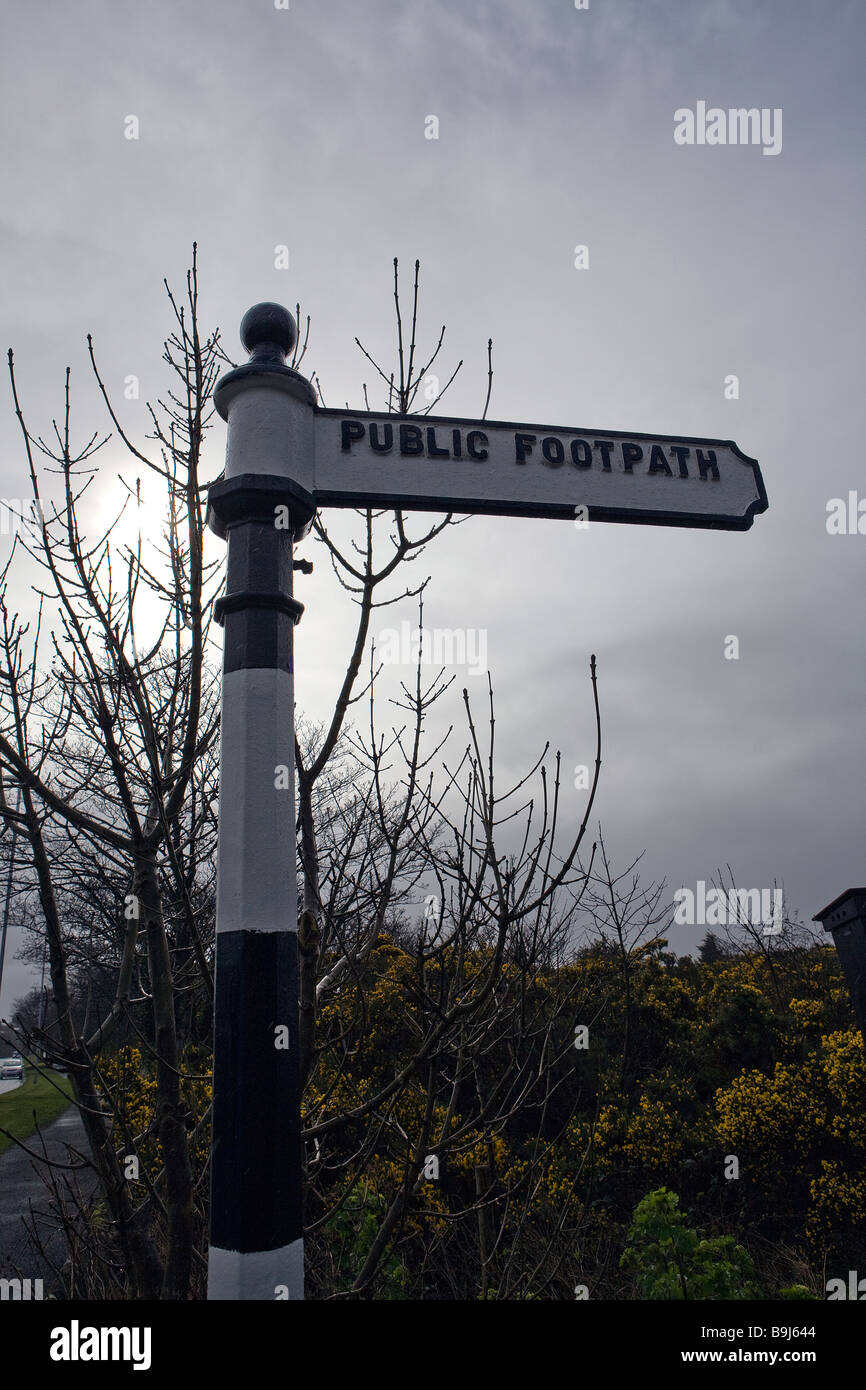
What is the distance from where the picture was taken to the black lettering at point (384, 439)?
226 centimetres

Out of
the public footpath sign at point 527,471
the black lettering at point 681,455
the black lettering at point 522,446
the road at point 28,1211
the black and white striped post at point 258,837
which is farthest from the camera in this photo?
the road at point 28,1211

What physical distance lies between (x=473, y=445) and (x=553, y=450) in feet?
0.85

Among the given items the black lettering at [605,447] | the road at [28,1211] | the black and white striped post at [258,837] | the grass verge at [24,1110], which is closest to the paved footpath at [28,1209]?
the road at [28,1211]

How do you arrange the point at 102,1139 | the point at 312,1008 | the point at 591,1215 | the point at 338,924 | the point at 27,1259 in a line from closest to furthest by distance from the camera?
the point at 102,1139 → the point at 312,1008 → the point at 338,924 → the point at 591,1215 → the point at 27,1259

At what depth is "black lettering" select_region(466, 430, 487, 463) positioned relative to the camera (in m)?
2.32

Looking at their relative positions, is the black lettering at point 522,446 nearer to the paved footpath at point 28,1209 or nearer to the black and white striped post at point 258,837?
the black and white striped post at point 258,837

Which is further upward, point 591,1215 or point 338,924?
point 338,924

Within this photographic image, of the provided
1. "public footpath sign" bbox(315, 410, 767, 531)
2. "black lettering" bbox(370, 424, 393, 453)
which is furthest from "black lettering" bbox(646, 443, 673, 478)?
"black lettering" bbox(370, 424, 393, 453)

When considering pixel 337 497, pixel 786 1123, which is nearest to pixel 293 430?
pixel 337 497

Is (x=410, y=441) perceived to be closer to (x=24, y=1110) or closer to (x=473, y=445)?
(x=473, y=445)

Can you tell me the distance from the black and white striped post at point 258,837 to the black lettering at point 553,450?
71 cm

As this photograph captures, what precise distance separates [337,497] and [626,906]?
305 inches

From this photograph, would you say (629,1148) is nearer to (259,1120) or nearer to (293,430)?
(259,1120)
